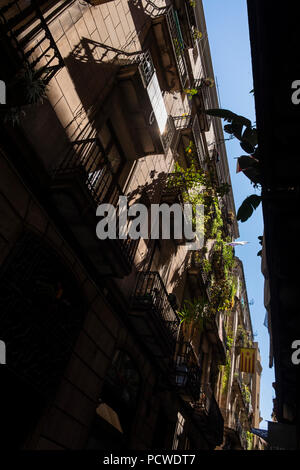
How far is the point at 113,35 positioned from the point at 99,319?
8.57 meters

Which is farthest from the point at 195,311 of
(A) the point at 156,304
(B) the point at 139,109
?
(B) the point at 139,109

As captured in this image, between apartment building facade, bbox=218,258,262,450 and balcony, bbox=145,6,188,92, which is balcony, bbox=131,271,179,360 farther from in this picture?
apartment building facade, bbox=218,258,262,450

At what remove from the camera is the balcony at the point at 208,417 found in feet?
46.9

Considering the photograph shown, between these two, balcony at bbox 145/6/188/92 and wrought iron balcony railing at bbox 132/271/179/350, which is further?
balcony at bbox 145/6/188/92

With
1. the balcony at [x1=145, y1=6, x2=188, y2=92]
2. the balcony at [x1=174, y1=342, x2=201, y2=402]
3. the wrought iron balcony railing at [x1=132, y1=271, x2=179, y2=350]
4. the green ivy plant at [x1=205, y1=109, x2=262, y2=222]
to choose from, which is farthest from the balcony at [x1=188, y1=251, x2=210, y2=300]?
the green ivy plant at [x1=205, y1=109, x2=262, y2=222]

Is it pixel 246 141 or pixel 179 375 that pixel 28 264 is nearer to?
pixel 246 141

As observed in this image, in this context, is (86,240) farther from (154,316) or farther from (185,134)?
(185,134)

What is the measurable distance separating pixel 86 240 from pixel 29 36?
4325 millimetres

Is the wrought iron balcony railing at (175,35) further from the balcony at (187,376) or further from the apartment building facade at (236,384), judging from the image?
the apartment building facade at (236,384)

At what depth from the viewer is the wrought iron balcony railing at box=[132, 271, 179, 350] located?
30.7 ft

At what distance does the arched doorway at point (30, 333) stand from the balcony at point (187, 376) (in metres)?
5.71

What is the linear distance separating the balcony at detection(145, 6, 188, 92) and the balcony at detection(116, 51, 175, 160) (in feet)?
9.44

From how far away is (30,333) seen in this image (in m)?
6.21

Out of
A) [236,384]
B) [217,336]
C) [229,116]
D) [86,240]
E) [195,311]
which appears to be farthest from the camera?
[236,384]
